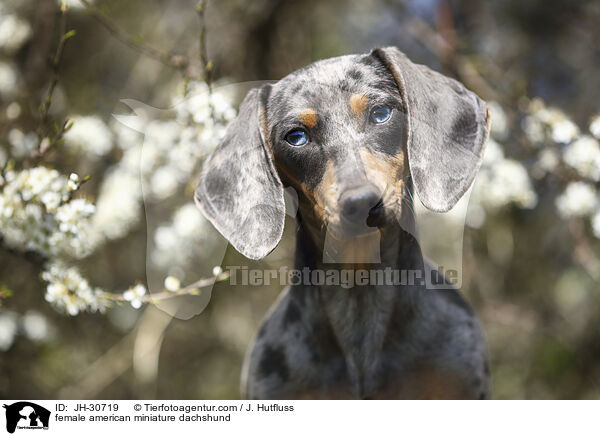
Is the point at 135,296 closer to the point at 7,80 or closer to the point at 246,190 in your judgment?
the point at 246,190

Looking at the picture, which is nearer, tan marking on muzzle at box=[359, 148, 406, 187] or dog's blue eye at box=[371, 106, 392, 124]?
tan marking on muzzle at box=[359, 148, 406, 187]

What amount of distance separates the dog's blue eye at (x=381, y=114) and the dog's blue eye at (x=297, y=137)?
0.72 feet

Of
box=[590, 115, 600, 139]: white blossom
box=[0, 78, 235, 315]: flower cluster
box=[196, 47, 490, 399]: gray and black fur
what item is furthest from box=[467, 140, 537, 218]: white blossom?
box=[0, 78, 235, 315]: flower cluster

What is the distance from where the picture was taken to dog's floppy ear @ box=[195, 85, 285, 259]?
179cm

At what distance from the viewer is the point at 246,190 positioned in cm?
182

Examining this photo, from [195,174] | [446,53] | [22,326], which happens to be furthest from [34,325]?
[446,53]

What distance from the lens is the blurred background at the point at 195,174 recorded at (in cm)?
236

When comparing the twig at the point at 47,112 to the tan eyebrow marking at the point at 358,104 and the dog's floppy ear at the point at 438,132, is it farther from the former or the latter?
the dog's floppy ear at the point at 438,132

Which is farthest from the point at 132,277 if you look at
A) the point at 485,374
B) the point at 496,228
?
the point at 496,228

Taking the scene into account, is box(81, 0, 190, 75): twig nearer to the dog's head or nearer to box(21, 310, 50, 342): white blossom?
the dog's head

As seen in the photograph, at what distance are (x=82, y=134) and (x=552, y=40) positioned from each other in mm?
2869

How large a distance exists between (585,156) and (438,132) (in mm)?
964

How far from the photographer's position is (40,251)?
2191 millimetres
